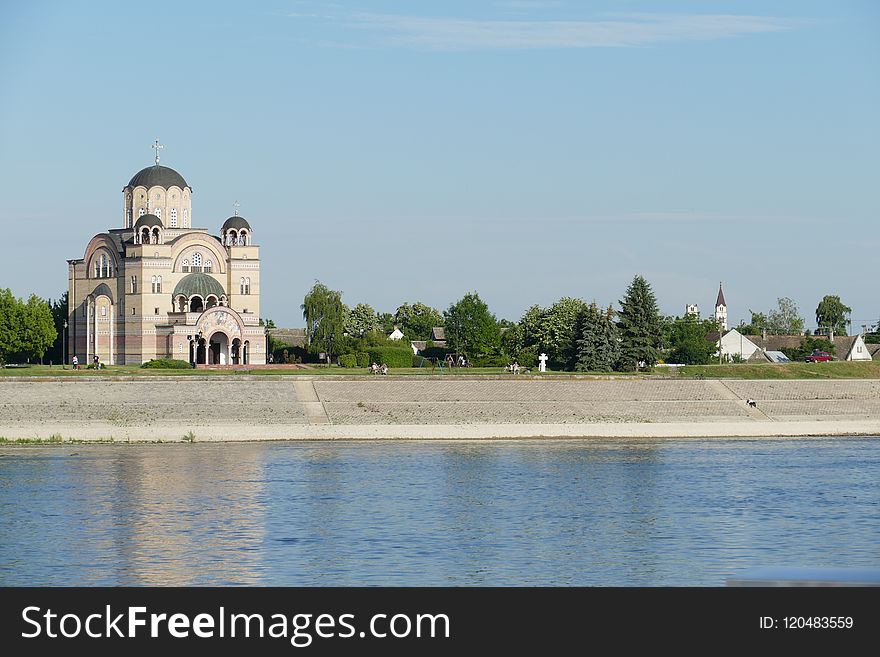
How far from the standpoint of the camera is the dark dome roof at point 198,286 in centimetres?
8244

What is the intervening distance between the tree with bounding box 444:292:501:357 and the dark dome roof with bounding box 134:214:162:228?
2649cm

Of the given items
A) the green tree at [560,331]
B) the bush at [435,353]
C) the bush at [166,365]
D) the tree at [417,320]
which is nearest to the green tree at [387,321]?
the tree at [417,320]

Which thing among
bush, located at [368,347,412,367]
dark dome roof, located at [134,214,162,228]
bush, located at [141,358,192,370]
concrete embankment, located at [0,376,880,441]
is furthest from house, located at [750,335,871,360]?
bush, located at [141,358,192,370]

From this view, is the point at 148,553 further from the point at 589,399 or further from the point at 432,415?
the point at 589,399

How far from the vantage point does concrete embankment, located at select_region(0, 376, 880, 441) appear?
51844mm

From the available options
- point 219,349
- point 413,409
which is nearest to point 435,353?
point 219,349

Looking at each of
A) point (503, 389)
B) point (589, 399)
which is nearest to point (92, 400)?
point (503, 389)

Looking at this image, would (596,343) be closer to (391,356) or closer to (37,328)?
(391,356)

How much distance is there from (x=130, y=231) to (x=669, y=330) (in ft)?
134

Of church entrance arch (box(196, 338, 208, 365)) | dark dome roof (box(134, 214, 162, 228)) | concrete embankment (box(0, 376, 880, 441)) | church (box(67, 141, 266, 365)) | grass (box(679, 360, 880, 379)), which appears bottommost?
concrete embankment (box(0, 376, 880, 441))

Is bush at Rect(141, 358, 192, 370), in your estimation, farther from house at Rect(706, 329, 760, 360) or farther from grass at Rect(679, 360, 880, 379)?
house at Rect(706, 329, 760, 360)

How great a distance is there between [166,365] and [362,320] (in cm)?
5137
